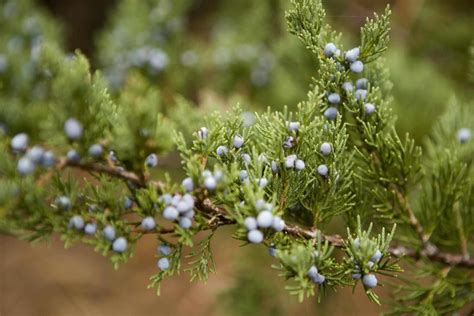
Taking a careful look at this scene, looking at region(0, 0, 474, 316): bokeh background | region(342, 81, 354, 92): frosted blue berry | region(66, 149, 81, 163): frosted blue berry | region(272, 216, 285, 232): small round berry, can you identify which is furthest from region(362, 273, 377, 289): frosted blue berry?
region(0, 0, 474, 316): bokeh background

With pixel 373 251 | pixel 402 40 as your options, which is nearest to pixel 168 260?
pixel 373 251

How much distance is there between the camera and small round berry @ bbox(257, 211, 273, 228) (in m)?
0.51

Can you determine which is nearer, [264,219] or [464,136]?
[264,219]

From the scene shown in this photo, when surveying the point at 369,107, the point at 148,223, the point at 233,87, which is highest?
the point at 369,107

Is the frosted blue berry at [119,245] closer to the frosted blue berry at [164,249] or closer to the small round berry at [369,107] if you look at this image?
the frosted blue berry at [164,249]

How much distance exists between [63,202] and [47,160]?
0.21 ft

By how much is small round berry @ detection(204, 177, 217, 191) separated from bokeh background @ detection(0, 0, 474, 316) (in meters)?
0.58

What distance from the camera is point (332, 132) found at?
23.7 inches

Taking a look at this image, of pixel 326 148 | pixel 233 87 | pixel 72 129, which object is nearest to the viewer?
pixel 72 129

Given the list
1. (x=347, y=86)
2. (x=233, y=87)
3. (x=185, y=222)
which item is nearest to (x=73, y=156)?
(x=185, y=222)

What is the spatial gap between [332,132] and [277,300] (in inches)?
33.5

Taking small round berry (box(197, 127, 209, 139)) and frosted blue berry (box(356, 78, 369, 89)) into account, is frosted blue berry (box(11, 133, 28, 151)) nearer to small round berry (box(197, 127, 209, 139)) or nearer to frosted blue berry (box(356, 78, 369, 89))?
small round berry (box(197, 127, 209, 139))

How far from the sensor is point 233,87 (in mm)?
1424

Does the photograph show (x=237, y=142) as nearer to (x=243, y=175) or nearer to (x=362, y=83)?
(x=243, y=175)
